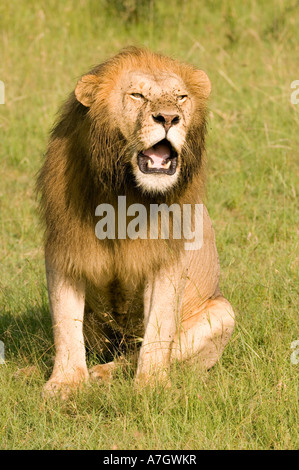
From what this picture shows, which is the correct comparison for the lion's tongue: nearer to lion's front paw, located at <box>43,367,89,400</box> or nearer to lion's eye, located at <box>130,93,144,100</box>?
lion's eye, located at <box>130,93,144,100</box>

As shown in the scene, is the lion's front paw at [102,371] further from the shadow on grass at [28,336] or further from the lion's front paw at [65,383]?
the shadow on grass at [28,336]

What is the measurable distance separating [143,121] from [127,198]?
400 millimetres

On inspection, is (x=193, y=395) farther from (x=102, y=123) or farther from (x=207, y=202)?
(x=207, y=202)

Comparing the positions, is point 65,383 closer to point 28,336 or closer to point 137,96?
point 28,336

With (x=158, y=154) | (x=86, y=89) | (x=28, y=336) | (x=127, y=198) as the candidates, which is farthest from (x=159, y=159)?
(x=28, y=336)

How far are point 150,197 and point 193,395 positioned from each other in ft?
2.86

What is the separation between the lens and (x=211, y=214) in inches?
263

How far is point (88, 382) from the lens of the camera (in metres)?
4.26

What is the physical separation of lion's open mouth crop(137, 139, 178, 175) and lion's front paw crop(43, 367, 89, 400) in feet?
3.20

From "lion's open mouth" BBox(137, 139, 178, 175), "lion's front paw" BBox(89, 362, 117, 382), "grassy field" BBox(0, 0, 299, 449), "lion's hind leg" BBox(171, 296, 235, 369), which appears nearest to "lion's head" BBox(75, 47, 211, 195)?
"lion's open mouth" BBox(137, 139, 178, 175)

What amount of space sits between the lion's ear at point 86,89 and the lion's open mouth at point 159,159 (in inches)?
14.4

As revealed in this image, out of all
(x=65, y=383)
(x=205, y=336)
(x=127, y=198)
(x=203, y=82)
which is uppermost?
(x=203, y=82)
